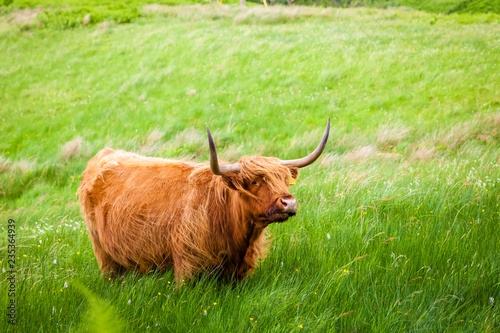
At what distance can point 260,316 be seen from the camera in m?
2.75

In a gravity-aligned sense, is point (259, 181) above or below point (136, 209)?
above

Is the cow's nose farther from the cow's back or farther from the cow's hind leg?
the cow's hind leg

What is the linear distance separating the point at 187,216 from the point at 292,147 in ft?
18.8

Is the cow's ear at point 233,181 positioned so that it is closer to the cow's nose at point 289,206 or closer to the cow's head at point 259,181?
the cow's head at point 259,181

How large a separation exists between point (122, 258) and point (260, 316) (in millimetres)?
1749

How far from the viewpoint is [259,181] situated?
10.6 feet

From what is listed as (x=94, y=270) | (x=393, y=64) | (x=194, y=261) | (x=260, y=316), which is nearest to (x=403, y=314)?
(x=260, y=316)

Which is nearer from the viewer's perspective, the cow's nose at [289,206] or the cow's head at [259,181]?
the cow's nose at [289,206]

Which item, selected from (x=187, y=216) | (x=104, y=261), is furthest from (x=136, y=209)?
(x=104, y=261)

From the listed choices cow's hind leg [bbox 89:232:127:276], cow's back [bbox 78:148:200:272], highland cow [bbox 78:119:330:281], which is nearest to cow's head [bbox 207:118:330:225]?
highland cow [bbox 78:119:330:281]

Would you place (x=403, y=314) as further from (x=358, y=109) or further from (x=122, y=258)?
(x=358, y=109)

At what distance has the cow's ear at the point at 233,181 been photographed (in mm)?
3262

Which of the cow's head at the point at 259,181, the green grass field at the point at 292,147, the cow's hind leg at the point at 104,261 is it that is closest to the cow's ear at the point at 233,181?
the cow's head at the point at 259,181

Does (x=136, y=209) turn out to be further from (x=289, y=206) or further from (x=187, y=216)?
(x=289, y=206)
